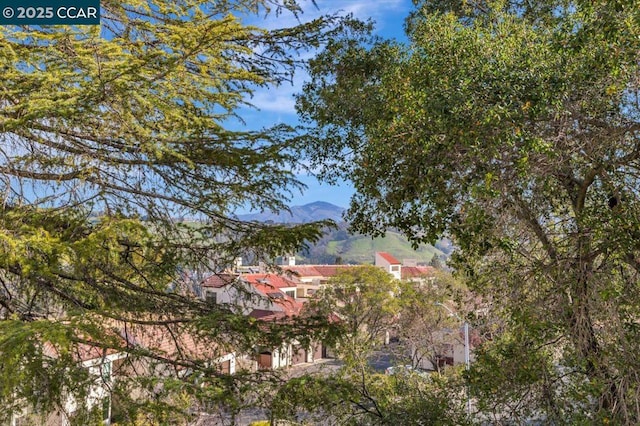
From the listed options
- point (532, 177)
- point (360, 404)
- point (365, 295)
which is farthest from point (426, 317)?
point (532, 177)

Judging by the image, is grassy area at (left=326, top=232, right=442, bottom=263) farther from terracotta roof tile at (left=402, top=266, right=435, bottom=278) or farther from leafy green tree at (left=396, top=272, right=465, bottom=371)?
leafy green tree at (left=396, top=272, right=465, bottom=371)

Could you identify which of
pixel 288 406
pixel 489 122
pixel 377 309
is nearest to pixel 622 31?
pixel 489 122

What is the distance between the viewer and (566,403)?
4.21 m

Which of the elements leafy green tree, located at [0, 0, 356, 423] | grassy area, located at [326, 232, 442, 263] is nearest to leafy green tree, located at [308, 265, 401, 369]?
leafy green tree, located at [0, 0, 356, 423]

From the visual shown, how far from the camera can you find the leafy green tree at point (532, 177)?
3260mm

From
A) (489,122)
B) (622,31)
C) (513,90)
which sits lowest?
(489,122)

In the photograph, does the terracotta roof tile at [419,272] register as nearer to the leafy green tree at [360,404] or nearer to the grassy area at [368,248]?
the leafy green tree at [360,404]

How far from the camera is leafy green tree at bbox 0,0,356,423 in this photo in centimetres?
288

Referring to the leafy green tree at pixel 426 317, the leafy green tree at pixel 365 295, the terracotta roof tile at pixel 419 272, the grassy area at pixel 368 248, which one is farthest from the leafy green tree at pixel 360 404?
the grassy area at pixel 368 248

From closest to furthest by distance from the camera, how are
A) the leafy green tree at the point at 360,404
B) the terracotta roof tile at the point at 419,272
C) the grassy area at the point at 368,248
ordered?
the leafy green tree at the point at 360,404 < the terracotta roof tile at the point at 419,272 < the grassy area at the point at 368,248

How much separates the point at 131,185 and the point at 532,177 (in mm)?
3304

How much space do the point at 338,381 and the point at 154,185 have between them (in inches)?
85.5

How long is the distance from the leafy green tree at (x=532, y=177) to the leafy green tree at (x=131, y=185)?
111 cm

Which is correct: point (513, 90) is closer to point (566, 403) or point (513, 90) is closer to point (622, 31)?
point (622, 31)
